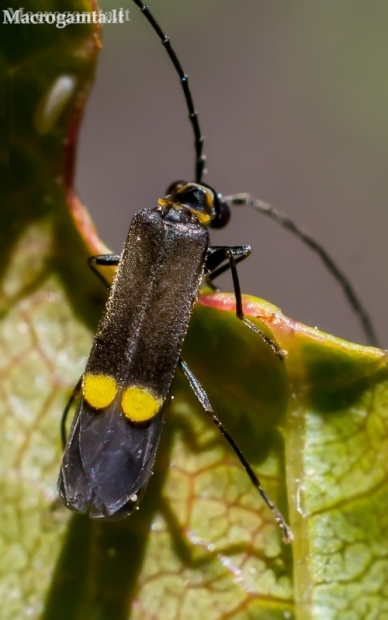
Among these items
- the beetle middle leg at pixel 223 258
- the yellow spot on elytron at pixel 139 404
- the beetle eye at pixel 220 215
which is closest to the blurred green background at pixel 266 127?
the beetle eye at pixel 220 215

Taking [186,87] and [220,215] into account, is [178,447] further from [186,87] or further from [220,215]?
[186,87]

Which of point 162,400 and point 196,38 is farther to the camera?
point 196,38

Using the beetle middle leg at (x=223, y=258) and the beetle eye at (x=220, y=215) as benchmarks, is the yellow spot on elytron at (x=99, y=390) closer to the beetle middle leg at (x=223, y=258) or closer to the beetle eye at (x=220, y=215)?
the beetle middle leg at (x=223, y=258)

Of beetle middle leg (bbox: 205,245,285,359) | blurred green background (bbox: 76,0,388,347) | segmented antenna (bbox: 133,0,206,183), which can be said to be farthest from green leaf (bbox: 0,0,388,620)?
blurred green background (bbox: 76,0,388,347)

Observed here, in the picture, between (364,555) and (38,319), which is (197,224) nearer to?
(38,319)

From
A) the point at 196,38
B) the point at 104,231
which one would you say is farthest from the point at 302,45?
the point at 104,231

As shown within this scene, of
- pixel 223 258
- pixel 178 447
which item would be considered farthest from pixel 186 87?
pixel 178 447
